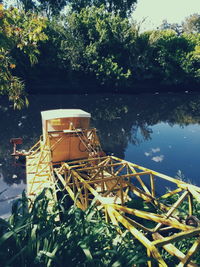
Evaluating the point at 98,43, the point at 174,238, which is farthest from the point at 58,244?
the point at 98,43

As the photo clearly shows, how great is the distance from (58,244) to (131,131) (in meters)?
14.4

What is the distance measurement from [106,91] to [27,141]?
2205 centimetres

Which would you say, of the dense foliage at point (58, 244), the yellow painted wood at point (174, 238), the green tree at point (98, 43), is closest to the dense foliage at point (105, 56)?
the green tree at point (98, 43)

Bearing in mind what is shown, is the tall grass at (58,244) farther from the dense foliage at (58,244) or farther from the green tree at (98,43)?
the green tree at (98,43)

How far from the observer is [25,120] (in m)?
18.4

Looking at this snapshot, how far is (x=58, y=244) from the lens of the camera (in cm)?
313

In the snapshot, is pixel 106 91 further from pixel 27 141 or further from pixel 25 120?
pixel 27 141

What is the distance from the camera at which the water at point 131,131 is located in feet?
34.9

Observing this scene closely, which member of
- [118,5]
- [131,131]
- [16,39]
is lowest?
[131,131]

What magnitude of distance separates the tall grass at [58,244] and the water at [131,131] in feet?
14.1

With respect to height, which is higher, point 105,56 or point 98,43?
point 98,43

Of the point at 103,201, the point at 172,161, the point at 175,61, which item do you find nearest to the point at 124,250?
the point at 103,201

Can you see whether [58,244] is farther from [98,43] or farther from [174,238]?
[98,43]

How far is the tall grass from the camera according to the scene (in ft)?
9.83
